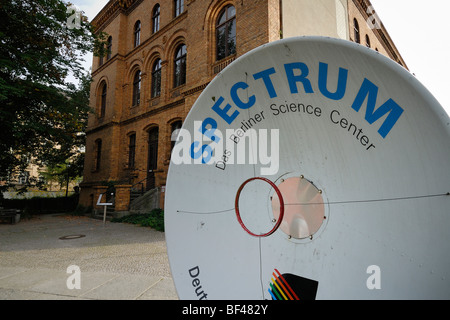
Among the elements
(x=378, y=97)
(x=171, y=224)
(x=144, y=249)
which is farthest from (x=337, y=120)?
(x=144, y=249)

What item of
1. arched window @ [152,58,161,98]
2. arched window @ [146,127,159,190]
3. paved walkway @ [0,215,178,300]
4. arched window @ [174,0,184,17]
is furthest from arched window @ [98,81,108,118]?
paved walkway @ [0,215,178,300]

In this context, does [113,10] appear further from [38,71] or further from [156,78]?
[38,71]

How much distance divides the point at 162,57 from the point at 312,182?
12461 mm

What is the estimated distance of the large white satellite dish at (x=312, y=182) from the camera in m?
0.99

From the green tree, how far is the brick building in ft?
8.42

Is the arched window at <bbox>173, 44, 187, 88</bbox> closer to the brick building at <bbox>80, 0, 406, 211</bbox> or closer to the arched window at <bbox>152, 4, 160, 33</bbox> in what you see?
the brick building at <bbox>80, 0, 406, 211</bbox>

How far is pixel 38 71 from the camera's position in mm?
9250

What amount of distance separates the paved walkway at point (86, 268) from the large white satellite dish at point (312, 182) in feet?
5.63

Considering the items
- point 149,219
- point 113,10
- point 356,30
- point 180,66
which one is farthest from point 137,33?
point 356,30

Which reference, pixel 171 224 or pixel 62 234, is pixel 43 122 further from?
pixel 171 224

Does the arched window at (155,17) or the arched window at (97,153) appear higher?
the arched window at (155,17)

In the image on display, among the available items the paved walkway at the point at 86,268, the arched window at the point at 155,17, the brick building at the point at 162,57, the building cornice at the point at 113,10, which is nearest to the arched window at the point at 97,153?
the brick building at the point at 162,57

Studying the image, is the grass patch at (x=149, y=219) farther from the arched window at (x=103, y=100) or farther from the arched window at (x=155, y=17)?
the arched window at (x=155, y=17)

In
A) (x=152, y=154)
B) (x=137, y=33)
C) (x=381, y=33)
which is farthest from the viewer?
(x=381, y=33)
